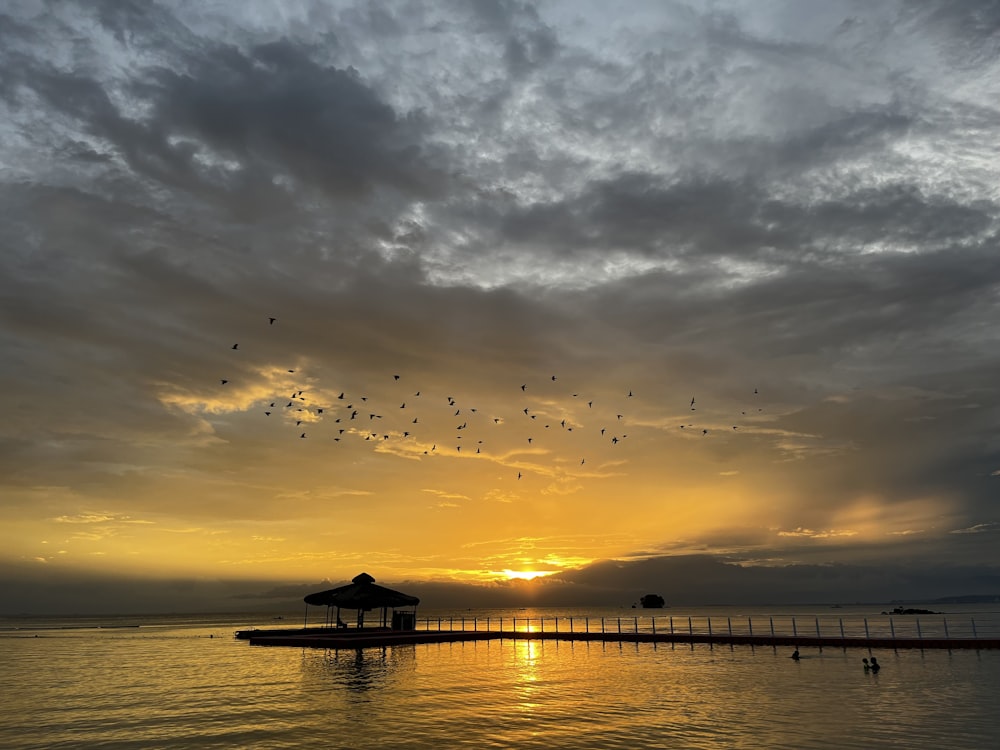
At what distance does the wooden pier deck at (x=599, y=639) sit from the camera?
4672cm

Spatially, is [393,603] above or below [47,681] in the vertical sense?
above

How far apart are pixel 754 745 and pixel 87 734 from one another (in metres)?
22.7

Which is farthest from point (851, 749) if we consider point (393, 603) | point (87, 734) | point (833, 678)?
point (393, 603)

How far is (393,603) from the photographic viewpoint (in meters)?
55.6

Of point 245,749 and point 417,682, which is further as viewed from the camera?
point 417,682

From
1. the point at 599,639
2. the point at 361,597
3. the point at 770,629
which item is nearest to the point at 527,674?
the point at 361,597

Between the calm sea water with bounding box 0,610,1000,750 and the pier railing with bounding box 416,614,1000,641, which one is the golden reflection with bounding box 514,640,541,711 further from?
the pier railing with bounding box 416,614,1000,641

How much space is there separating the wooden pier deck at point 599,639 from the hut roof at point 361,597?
2597 mm

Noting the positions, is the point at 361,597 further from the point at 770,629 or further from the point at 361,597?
the point at 770,629

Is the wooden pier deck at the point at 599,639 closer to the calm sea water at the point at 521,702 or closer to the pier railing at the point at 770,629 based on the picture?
the pier railing at the point at 770,629

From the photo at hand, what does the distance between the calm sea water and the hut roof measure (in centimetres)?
553

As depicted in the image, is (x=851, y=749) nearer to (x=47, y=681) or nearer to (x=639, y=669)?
(x=639, y=669)

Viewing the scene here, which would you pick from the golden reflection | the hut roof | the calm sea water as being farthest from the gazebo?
the golden reflection

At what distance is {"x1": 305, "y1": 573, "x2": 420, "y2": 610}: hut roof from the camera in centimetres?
5322
